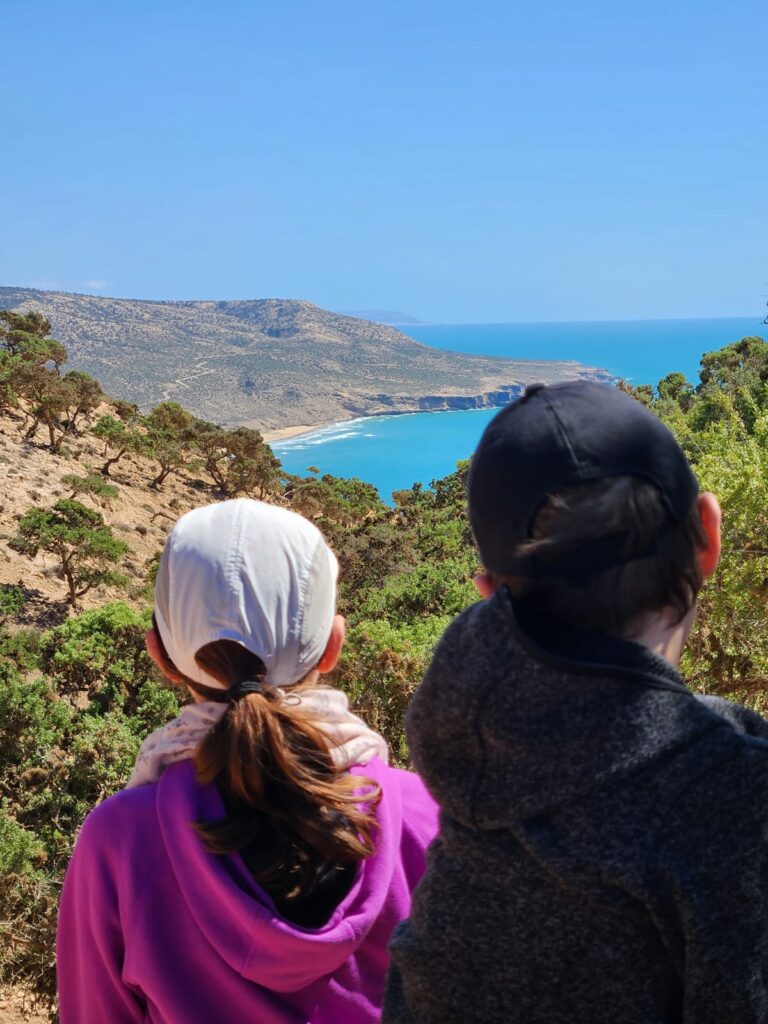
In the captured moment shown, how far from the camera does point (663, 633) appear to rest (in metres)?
0.95

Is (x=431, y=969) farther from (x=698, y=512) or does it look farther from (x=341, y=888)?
(x=698, y=512)

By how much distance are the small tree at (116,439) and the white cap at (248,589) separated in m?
27.5

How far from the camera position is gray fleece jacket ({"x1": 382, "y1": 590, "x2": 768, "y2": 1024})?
840 millimetres

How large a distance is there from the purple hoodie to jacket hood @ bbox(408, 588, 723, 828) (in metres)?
0.50

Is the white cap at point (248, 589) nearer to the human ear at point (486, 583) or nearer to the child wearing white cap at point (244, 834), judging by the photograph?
the child wearing white cap at point (244, 834)

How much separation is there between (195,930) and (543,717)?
75cm

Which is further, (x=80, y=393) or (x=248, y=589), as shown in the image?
(x=80, y=393)

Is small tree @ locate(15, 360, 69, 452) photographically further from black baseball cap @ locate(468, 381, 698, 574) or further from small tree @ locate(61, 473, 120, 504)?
black baseball cap @ locate(468, 381, 698, 574)

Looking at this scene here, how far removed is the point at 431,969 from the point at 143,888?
569mm

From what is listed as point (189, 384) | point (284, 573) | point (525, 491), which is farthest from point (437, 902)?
point (189, 384)

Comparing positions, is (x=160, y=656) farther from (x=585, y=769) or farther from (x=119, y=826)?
(x=585, y=769)

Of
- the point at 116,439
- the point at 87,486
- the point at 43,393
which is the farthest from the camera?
the point at 116,439

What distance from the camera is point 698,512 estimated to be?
1.00 m

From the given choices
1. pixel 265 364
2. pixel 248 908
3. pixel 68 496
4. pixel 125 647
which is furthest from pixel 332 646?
pixel 265 364
